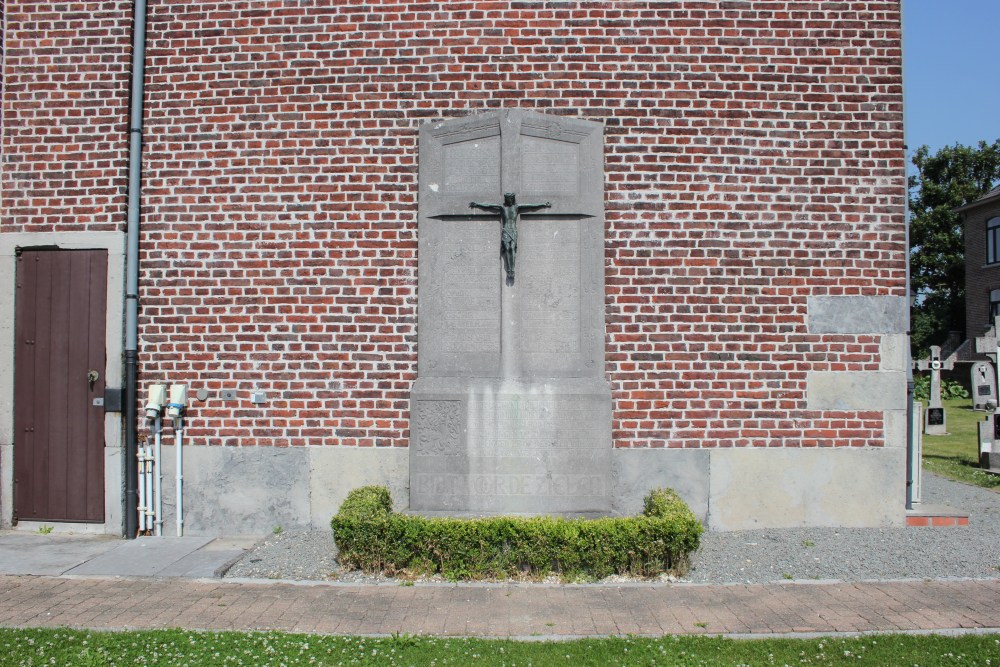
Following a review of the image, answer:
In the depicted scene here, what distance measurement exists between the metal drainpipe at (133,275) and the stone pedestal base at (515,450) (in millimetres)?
2708

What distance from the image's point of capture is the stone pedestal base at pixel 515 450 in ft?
20.0

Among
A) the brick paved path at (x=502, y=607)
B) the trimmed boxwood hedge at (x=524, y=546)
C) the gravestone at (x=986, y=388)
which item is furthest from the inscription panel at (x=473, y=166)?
the gravestone at (x=986, y=388)

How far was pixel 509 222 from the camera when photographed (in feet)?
20.4

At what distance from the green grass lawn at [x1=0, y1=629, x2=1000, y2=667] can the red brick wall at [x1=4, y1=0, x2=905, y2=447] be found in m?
2.51

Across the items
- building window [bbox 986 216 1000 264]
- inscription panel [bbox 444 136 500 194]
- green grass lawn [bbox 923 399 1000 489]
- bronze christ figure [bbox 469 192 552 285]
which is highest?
building window [bbox 986 216 1000 264]

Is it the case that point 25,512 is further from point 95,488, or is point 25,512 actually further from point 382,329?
point 382,329

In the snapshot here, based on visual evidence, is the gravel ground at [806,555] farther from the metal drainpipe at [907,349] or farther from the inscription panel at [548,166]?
the inscription panel at [548,166]

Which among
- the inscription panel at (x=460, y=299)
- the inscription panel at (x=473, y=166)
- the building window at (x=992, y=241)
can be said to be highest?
the building window at (x=992, y=241)

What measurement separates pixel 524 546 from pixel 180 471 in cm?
349

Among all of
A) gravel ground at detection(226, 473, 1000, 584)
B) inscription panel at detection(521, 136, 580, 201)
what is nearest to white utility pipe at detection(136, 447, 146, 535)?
gravel ground at detection(226, 473, 1000, 584)

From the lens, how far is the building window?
104 ft

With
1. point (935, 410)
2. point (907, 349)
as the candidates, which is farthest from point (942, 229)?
point (907, 349)

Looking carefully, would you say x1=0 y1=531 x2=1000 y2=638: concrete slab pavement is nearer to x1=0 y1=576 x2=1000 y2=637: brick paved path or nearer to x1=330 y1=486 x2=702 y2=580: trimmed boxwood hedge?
x1=0 y1=576 x2=1000 y2=637: brick paved path

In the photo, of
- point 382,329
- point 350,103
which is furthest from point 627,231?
point 350,103
